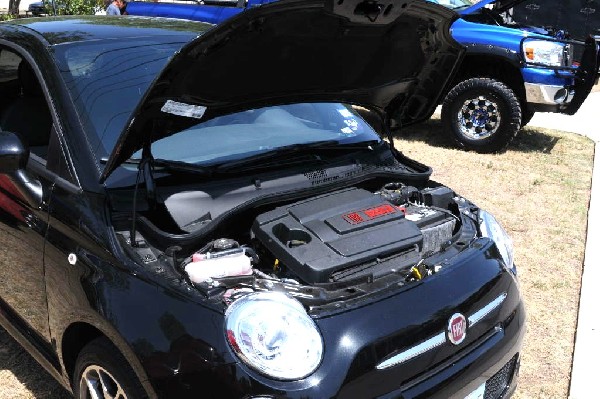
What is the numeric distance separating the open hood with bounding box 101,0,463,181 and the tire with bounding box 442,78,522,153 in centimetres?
443

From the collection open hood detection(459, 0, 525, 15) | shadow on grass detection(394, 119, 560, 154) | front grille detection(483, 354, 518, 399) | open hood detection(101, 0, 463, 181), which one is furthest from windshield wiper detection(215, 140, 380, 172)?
open hood detection(459, 0, 525, 15)

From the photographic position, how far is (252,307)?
2.12 meters

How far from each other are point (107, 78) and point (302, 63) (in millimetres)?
944

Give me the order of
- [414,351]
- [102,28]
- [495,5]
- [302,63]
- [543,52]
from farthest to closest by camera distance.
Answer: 1. [495,5]
2. [543,52]
3. [102,28]
4. [302,63]
5. [414,351]

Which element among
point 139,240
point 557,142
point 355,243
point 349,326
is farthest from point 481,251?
point 557,142

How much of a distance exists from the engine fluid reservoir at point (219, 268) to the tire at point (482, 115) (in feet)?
19.6

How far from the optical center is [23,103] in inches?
135

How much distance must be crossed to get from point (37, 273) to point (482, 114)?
6284 millimetres

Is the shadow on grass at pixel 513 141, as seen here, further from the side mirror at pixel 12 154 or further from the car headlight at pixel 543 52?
the side mirror at pixel 12 154

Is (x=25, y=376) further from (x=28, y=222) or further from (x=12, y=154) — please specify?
(x=12, y=154)

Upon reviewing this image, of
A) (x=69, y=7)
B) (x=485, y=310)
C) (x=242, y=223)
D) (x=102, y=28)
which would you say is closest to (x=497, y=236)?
(x=485, y=310)

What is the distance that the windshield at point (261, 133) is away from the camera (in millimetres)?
2951

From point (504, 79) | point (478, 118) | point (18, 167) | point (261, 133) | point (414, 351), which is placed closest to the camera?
point (414, 351)

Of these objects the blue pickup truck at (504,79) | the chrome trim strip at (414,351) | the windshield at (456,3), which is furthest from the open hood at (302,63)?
the windshield at (456,3)
